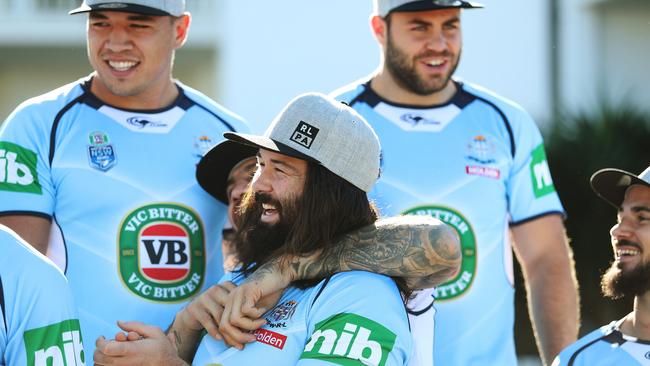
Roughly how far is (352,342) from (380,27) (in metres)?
2.08

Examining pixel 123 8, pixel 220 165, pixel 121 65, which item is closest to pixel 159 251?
pixel 220 165

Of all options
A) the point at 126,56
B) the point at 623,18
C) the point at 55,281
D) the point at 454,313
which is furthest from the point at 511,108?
the point at 623,18

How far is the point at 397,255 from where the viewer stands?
3.39 m

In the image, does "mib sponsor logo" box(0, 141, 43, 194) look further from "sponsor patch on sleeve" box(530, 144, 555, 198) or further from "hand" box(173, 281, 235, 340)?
"sponsor patch on sleeve" box(530, 144, 555, 198)

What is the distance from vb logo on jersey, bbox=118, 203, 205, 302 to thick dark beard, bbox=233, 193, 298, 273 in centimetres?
87

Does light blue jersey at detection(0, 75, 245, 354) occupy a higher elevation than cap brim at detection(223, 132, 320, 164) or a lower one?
lower

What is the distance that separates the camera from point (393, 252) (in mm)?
3398

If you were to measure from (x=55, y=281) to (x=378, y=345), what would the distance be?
83 centimetres

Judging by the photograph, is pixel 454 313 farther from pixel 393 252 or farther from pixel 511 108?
pixel 393 252

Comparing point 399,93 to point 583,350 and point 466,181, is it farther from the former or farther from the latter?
point 583,350

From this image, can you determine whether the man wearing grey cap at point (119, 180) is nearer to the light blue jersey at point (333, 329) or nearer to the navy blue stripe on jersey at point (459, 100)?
the navy blue stripe on jersey at point (459, 100)

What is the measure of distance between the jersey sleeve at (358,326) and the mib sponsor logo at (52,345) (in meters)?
0.60

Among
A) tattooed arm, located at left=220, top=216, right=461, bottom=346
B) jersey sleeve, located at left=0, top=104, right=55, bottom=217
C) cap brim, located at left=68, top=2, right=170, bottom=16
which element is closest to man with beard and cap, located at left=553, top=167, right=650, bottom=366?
tattooed arm, located at left=220, top=216, right=461, bottom=346

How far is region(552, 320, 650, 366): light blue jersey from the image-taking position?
4.02 metres
